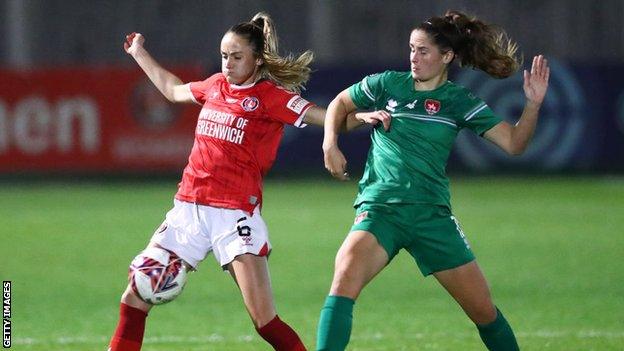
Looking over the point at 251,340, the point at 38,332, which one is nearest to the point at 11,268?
the point at 38,332

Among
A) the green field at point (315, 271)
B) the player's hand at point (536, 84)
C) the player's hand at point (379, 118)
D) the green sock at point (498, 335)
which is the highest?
the player's hand at point (536, 84)

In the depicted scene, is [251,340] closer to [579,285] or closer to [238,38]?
[238,38]

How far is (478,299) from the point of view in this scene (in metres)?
6.76

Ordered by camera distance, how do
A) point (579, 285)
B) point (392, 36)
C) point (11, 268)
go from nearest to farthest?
point (579, 285) → point (11, 268) → point (392, 36)

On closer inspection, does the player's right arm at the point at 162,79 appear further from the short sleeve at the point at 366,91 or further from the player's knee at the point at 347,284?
the player's knee at the point at 347,284

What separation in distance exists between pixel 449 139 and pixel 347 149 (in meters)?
14.4

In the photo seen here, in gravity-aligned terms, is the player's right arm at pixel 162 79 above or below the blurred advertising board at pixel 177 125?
above

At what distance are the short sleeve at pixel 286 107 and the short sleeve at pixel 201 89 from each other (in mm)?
389

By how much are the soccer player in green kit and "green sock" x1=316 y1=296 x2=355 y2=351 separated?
5 cm

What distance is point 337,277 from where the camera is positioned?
21.6ft

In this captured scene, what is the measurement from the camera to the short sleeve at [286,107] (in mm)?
6980

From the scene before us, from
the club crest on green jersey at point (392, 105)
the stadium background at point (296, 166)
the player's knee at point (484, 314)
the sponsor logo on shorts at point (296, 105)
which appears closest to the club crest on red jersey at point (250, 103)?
the sponsor logo on shorts at point (296, 105)

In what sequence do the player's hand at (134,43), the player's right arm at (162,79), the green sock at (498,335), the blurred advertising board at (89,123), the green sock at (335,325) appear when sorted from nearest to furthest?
the green sock at (335,325), the green sock at (498,335), the player's right arm at (162,79), the player's hand at (134,43), the blurred advertising board at (89,123)

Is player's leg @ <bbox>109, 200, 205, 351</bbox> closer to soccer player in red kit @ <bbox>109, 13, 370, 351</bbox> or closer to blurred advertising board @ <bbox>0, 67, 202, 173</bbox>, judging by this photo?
soccer player in red kit @ <bbox>109, 13, 370, 351</bbox>
